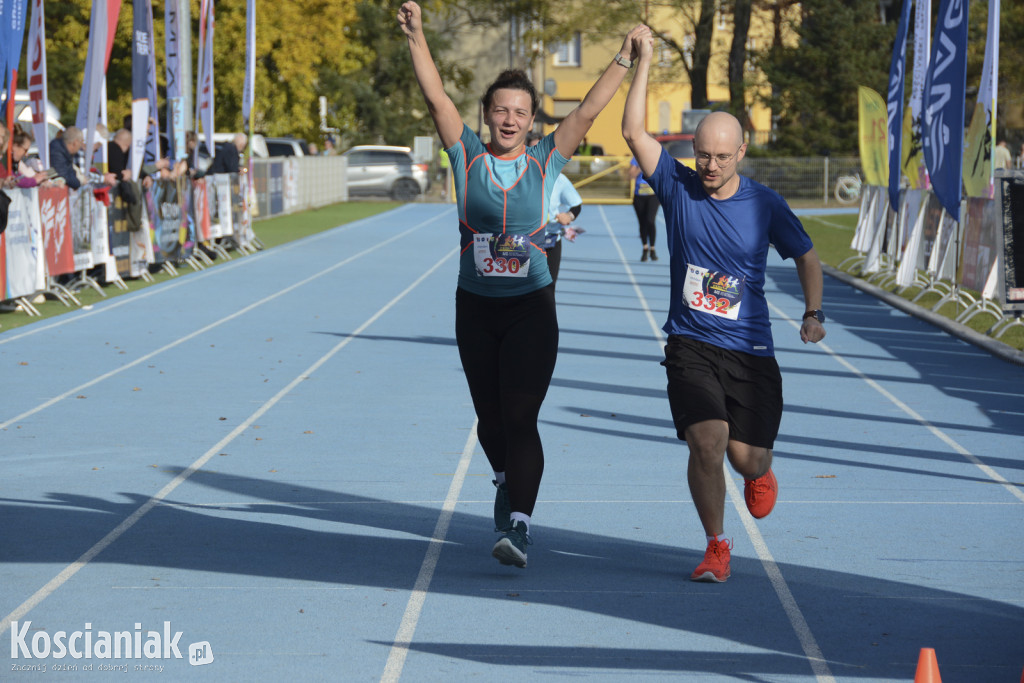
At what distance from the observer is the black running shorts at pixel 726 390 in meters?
5.52

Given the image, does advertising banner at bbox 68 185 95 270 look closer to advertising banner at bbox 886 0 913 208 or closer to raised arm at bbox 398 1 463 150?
advertising banner at bbox 886 0 913 208

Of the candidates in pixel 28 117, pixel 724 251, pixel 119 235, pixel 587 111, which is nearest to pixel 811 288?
pixel 724 251

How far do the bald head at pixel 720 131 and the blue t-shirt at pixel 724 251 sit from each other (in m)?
0.18

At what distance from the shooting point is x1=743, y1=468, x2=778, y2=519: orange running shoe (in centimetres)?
579

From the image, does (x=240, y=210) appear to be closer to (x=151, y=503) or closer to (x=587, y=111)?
(x=151, y=503)

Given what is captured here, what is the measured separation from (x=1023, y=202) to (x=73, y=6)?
37.1m

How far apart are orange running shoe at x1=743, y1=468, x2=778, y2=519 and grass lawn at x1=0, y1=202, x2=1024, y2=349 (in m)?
8.31

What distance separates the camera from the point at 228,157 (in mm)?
24984

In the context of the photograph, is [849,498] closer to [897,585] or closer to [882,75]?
[897,585]

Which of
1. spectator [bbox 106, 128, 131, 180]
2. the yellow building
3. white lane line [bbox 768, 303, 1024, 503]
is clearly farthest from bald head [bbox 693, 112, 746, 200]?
the yellow building

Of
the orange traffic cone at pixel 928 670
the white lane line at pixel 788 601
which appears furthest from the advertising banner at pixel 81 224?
the orange traffic cone at pixel 928 670

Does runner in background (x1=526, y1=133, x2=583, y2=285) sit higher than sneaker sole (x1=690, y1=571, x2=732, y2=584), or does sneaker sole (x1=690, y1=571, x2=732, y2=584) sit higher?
runner in background (x1=526, y1=133, x2=583, y2=285)

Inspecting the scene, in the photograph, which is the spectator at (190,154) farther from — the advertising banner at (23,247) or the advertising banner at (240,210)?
the advertising banner at (23,247)

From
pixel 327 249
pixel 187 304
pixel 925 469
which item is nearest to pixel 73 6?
pixel 327 249
